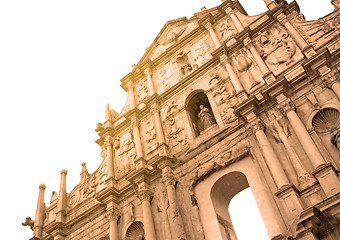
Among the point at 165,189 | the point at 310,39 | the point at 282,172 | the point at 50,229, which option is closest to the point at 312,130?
the point at 282,172

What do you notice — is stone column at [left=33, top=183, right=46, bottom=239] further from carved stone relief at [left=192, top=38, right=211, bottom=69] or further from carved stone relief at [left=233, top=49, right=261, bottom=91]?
carved stone relief at [left=233, top=49, right=261, bottom=91]

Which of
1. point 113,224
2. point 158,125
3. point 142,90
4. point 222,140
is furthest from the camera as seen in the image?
point 142,90

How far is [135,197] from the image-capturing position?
11000 millimetres

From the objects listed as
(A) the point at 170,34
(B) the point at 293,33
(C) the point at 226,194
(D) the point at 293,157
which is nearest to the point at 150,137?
(C) the point at 226,194

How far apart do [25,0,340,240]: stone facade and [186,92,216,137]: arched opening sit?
0.14 feet

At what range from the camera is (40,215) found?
43.1ft

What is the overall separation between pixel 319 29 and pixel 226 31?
11.9 ft

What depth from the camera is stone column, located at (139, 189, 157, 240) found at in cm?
950

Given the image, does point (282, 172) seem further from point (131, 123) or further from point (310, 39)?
point (131, 123)

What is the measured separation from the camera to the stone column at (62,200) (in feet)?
40.3

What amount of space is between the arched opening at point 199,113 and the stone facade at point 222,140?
4cm

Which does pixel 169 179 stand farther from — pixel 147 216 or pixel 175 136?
pixel 175 136

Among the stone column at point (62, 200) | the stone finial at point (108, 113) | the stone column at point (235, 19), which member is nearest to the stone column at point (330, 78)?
the stone column at point (235, 19)

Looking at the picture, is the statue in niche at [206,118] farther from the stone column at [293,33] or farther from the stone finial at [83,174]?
the stone finial at [83,174]
